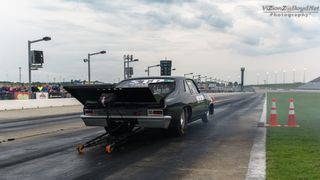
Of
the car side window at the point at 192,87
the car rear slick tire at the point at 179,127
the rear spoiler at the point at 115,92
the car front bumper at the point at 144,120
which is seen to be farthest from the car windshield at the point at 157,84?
the car side window at the point at 192,87

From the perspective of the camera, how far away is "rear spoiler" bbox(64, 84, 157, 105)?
8.44 m

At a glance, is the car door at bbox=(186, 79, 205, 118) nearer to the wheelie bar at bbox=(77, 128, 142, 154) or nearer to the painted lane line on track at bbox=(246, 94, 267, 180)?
the painted lane line on track at bbox=(246, 94, 267, 180)

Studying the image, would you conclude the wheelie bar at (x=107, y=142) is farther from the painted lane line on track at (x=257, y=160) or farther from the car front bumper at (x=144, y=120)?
the painted lane line on track at (x=257, y=160)

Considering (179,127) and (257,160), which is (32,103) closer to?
(179,127)

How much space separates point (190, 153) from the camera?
755 cm

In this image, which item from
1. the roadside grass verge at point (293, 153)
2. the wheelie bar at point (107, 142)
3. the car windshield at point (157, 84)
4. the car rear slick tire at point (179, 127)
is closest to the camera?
the roadside grass verge at point (293, 153)

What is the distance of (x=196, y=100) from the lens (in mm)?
11281

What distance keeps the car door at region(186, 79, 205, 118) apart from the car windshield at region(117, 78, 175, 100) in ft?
3.76

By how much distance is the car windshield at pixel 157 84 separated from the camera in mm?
8927

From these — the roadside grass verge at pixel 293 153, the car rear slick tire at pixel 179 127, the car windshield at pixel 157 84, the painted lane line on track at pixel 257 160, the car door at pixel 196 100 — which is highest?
the car windshield at pixel 157 84

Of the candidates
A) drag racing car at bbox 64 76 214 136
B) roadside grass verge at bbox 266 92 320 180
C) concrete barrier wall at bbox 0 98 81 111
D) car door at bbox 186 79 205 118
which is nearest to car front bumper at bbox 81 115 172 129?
drag racing car at bbox 64 76 214 136

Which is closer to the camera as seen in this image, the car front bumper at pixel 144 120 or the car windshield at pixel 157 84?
the car front bumper at pixel 144 120

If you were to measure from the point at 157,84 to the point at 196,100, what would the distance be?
227 centimetres

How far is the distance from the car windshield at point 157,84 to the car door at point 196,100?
1.14 metres
